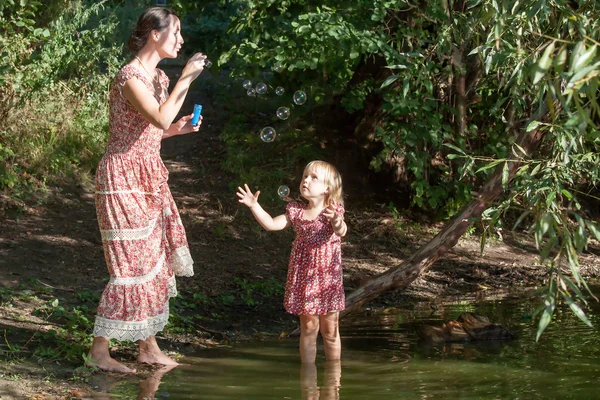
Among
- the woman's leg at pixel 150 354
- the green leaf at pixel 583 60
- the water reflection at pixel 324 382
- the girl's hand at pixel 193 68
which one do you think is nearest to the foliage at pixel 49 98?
the woman's leg at pixel 150 354

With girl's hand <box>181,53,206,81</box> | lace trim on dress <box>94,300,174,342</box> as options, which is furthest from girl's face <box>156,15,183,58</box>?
lace trim on dress <box>94,300,174,342</box>

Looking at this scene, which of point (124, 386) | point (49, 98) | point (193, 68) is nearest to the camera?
point (124, 386)

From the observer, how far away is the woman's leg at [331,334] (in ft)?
17.9

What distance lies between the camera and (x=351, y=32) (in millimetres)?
7652

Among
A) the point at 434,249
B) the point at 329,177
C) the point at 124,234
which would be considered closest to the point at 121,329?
the point at 124,234

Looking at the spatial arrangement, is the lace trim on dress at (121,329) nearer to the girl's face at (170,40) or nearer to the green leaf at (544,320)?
the girl's face at (170,40)

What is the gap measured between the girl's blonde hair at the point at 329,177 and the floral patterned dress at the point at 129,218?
926 millimetres

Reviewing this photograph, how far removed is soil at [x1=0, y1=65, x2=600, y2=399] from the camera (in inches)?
239

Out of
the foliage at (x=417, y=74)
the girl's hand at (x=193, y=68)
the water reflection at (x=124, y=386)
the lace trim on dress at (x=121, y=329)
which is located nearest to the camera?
the water reflection at (x=124, y=386)

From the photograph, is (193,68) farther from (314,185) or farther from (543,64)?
(543,64)

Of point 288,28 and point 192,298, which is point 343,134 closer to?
point 288,28

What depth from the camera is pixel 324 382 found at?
5031mm

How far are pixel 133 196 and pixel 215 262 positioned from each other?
3.41 metres

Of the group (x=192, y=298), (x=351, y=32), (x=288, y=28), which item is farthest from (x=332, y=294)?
(x=288, y=28)
